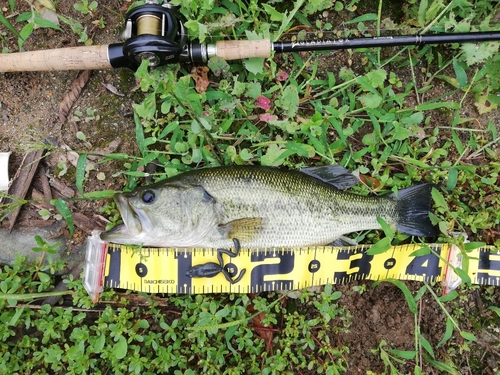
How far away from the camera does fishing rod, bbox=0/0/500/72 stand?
2932 millimetres

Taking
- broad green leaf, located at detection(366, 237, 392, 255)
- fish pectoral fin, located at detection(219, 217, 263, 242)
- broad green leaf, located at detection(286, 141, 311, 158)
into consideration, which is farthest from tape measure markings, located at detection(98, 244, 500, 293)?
broad green leaf, located at detection(286, 141, 311, 158)

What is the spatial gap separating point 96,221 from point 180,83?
1.39 metres

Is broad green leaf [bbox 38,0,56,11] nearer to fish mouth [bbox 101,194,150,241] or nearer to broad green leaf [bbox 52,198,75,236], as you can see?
broad green leaf [bbox 52,198,75,236]

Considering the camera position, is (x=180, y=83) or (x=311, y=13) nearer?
(x=180, y=83)

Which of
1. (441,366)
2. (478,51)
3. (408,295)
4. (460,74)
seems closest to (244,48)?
(460,74)

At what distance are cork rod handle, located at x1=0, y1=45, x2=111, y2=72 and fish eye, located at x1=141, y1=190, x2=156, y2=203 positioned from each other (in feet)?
3.51

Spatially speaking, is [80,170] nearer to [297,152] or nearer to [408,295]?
[297,152]

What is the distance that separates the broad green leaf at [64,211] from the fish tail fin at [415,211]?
2707 mm

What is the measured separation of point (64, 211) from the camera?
3.35 meters

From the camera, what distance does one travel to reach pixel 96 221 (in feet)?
11.2

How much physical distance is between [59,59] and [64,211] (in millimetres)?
1218

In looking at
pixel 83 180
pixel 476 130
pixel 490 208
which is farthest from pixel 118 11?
pixel 490 208

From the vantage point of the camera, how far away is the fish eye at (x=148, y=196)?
2941mm

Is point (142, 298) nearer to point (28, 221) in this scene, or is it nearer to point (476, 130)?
point (28, 221)
